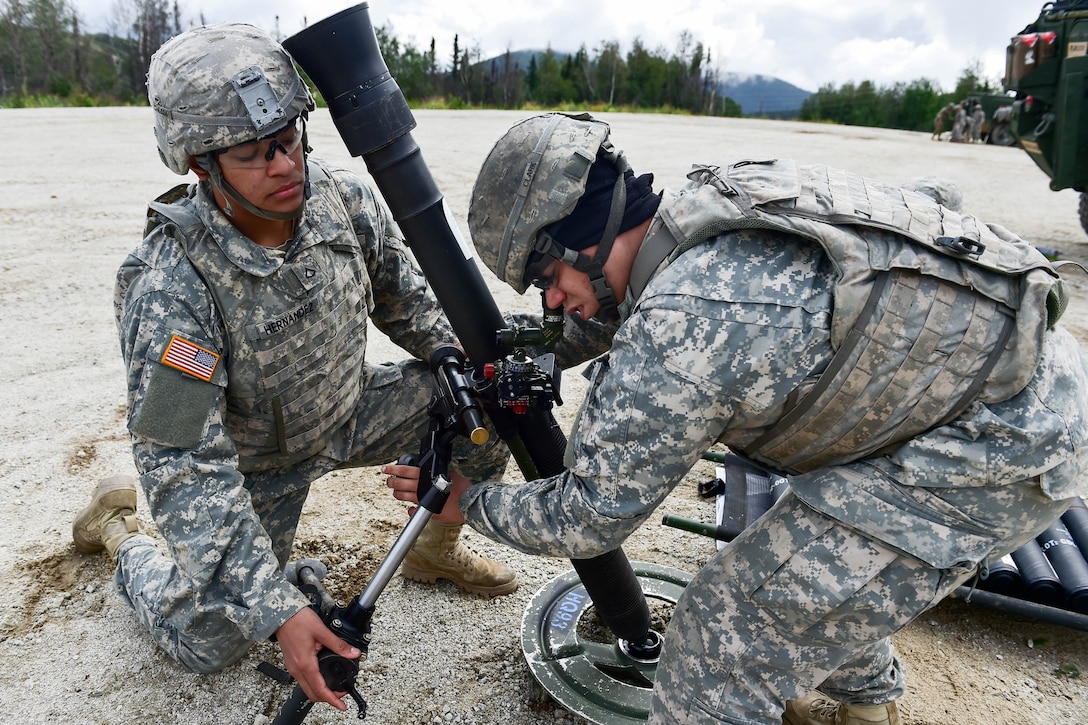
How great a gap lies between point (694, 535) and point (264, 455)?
2.07 meters

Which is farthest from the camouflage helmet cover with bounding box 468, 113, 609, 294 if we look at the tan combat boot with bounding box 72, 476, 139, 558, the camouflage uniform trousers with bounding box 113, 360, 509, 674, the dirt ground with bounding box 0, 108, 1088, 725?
the tan combat boot with bounding box 72, 476, 139, 558

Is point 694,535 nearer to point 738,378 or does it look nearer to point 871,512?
point 871,512

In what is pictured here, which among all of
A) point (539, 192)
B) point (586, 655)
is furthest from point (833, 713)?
point (539, 192)

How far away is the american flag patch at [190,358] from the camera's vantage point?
2.57m

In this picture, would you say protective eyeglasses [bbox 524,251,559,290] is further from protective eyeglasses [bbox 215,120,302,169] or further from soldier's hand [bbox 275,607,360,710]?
soldier's hand [bbox 275,607,360,710]

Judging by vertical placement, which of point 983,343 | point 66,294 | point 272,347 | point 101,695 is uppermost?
point 983,343

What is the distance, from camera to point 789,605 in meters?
2.20

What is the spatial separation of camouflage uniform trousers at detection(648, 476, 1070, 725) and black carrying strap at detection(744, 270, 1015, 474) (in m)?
0.21

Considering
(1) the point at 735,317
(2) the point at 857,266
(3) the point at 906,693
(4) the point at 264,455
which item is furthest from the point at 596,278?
(3) the point at 906,693

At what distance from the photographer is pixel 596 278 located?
7.25 feet

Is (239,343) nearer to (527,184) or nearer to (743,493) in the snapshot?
(527,184)

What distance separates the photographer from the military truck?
27.9ft

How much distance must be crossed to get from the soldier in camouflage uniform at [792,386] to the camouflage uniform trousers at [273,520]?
3.85 feet

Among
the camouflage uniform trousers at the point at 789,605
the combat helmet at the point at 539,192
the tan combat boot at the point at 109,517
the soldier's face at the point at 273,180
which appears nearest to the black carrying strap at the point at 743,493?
the camouflage uniform trousers at the point at 789,605
